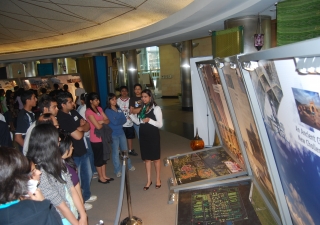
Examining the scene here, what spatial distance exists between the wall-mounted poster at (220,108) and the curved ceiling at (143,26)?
2.67m

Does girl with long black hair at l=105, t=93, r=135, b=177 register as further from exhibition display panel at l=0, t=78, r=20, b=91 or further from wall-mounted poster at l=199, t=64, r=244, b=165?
exhibition display panel at l=0, t=78, r=20, b=91

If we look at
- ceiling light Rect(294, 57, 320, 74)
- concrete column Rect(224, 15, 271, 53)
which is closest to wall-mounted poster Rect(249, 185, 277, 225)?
ceiling light Rect(294, 57, 320, 74)

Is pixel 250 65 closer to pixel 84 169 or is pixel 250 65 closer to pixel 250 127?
pixel 250 127

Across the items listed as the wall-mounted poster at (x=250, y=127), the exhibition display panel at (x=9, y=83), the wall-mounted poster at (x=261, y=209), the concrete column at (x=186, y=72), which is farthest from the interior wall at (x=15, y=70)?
the wall-mounted poster at (x=261, y=209)

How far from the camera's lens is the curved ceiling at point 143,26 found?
18.4 feet

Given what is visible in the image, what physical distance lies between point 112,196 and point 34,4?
7.05 m

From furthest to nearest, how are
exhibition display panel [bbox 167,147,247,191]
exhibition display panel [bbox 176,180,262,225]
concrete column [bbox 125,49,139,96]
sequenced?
concrete column [bbox 125,49,139,96]
exhibition display panel [bbox 167,147,247,191]
exhibition display panel [bbox 176,180,262,225]

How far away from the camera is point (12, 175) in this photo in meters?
1.45

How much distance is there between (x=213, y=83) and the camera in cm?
272

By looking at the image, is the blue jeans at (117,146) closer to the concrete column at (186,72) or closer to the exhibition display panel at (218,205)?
the exhibition display panel at (218,205)

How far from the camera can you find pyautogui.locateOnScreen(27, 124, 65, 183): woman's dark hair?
7.03ft

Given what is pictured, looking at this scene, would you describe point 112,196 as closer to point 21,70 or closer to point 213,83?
point 213,83

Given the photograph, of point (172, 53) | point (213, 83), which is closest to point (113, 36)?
point (172, 53)

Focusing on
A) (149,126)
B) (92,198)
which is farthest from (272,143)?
Result: (92,198)
